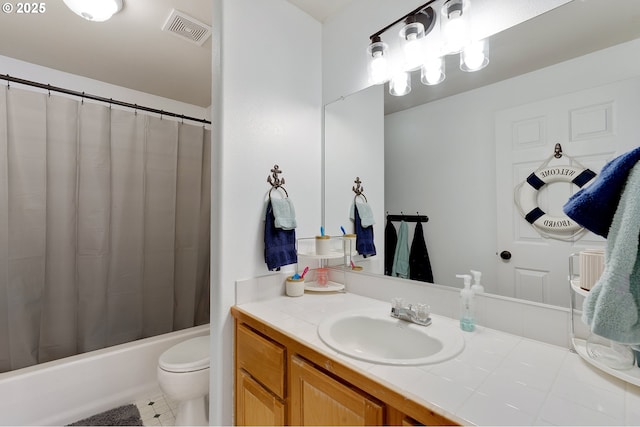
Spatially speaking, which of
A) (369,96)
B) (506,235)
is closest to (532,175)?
(506,235)

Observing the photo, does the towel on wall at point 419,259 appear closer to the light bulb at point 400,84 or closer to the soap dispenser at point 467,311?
the soap dispenser at point 467,311

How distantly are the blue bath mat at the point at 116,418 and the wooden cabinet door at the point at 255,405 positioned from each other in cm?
90

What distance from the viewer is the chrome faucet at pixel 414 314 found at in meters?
1.02

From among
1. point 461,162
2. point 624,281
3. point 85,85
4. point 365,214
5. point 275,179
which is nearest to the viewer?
point 624,281

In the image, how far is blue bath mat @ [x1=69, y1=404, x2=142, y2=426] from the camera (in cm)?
159

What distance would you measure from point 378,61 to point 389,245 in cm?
91

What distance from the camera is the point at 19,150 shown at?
171cm

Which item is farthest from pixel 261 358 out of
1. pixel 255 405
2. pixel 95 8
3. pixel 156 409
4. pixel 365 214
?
pixel 95 8

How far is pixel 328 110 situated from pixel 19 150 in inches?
76.3

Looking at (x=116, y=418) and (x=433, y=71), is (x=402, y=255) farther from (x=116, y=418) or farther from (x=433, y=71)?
(x=116, y=418)

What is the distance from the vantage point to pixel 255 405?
3.58 feet

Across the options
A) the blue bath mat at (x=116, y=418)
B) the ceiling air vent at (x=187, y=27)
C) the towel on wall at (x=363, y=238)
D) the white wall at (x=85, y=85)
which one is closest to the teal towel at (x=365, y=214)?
the towel on wall at (x=363, y=238)

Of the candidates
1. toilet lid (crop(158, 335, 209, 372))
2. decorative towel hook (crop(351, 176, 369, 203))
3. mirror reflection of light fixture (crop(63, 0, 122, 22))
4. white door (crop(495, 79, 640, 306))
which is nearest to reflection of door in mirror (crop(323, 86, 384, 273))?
decorative towel hook (crop(351, 176, 369, 203))

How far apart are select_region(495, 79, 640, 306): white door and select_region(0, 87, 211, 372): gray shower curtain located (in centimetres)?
227
